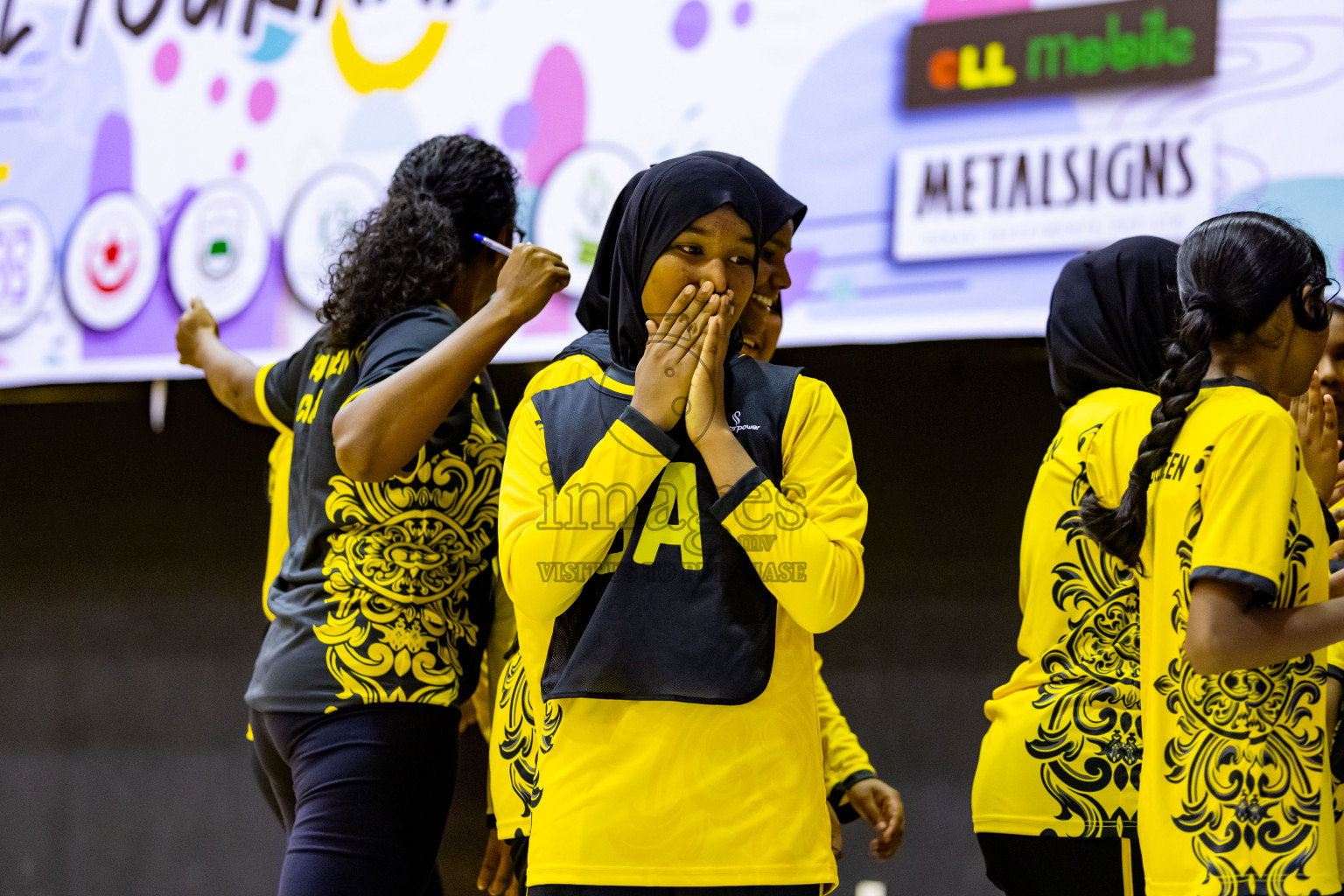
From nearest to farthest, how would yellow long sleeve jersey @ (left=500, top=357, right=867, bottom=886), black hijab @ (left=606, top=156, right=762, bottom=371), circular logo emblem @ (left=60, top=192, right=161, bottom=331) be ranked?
1. yellow long sleeve jersey @ (left=500, top=357, right=867, bottom=886)
2. black hijab @ (left=606, top=156, right=762, bottom=371)
3. circular logo emblem @ (left=60, top=192, right=161, bottom=331)

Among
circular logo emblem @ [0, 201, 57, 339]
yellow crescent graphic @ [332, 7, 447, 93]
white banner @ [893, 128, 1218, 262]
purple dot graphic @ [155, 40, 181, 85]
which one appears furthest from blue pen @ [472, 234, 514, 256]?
→ circular logo emblem @ [0, 201, 57, 339]

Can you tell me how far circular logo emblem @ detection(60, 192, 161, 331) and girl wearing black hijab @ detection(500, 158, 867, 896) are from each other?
5.97 feet

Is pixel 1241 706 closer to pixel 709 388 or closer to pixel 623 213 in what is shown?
pixel 709 388

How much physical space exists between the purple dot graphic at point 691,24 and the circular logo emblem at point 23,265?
1.49 meters

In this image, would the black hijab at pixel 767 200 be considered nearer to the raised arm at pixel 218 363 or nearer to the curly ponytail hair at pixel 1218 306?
the curly ponytail hair at pixel 1218 306

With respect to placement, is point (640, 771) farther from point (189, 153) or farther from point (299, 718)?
point (189, 153)

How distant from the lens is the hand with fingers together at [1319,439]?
4.50 feet

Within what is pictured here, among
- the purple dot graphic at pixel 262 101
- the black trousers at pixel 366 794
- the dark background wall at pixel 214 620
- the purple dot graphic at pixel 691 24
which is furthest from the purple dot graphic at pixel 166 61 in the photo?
the black trousers at pixel 366 794

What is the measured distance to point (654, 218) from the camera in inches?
46.8

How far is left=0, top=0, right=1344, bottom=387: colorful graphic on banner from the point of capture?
200cm

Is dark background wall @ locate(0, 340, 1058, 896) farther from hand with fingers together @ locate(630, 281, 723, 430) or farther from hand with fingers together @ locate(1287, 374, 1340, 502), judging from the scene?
hand with fingers together @ locate(630, 281, 723, 430)

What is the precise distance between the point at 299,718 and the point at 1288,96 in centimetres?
172

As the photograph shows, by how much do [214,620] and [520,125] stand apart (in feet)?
4.76

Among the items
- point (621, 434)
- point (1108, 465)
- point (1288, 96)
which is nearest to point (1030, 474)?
point (1288, 96)
